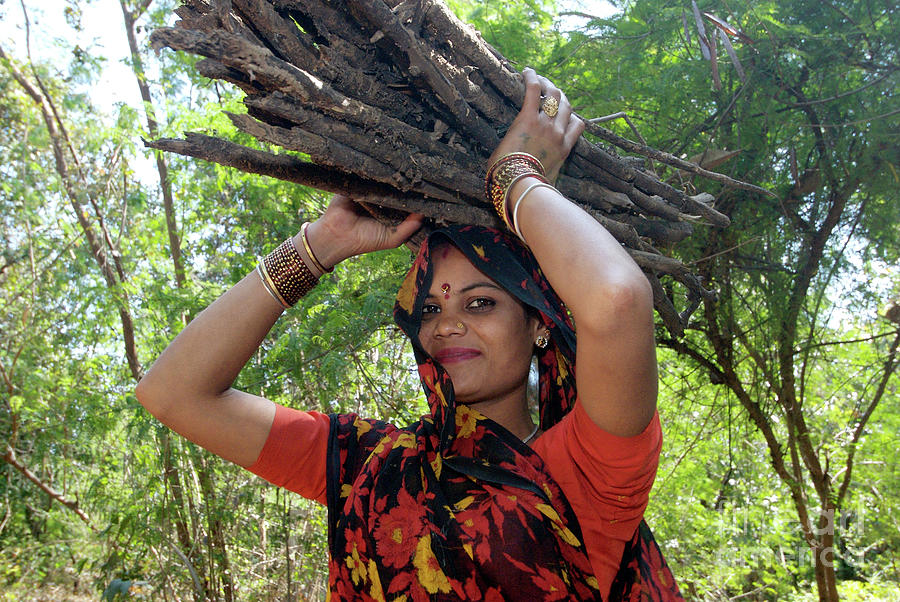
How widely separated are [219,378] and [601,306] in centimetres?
102

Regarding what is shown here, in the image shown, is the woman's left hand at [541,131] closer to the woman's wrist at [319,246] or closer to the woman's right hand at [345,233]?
the woman's right hand at [345,233]

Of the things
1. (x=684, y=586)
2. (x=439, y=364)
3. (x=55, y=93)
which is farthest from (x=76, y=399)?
(x=684, y=586)

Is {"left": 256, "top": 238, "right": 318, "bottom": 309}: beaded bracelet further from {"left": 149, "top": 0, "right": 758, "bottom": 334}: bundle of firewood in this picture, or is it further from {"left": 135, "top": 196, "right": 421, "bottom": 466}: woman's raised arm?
{"left": 149, "top": 0, "right": 758, "bottom": 334}: bundle of firewood

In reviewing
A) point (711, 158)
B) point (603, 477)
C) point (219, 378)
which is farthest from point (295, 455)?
point (711, 158)

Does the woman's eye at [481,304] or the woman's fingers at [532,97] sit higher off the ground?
the woman's fingers at [532,97]

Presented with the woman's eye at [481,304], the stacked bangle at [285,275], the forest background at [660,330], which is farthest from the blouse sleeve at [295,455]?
the forest background at [660,330]

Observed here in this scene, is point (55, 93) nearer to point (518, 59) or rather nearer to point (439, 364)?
point (518, 59)

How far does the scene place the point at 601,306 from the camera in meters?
1.19

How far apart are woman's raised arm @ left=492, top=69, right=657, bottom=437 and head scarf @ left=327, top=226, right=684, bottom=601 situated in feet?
0.80

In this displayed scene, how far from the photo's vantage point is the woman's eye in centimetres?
165

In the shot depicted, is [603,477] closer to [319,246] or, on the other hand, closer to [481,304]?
[481,304]

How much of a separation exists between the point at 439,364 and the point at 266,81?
76cm

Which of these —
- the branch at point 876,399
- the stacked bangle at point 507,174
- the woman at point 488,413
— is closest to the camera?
the woman at point 488,413

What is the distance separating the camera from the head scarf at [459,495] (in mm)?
1354
